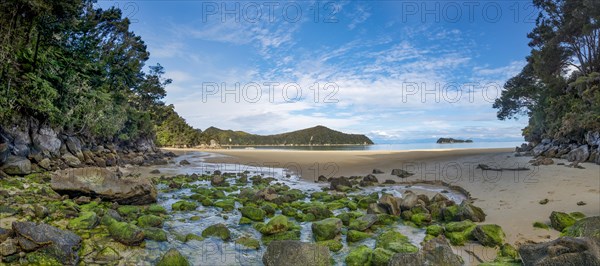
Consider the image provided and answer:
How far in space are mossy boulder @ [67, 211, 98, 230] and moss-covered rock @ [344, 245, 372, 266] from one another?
6.43m

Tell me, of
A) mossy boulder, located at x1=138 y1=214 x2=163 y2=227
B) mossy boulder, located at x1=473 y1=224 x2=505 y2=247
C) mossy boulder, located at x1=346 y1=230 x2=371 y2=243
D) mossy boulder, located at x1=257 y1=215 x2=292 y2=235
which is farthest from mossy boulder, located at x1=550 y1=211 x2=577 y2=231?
mossy boulder, located at x1=138 y1=214 x2=163 y2=227

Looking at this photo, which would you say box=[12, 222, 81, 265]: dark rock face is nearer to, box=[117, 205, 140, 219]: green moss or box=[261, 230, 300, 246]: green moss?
box=[117, 205, 140, 219]: green moss

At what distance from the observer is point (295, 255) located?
5906 mm

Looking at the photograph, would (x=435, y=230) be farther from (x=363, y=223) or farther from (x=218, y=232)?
(x=218, y=232)

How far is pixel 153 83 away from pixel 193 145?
180 feet

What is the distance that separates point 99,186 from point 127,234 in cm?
480

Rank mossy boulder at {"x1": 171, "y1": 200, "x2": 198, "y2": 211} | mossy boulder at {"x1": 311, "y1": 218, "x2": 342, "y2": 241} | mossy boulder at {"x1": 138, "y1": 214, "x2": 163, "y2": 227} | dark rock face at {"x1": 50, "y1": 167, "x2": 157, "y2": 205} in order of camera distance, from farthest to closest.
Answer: mossy boulder at {"x1": 171, "y1": 200, "x2": 198, "y2": 211} < dark rock face at {"x1": 50, "y1": 167, "x2": 157, "y2": 205} < mossy boulder at {"x1": 138, "y1": 214, "x2": 163, "y2": 227} < mossy boulder at {"x1": 311, "y1": 218, "x2": 342, "y2": 241}

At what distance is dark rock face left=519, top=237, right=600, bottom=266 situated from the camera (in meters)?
4.44

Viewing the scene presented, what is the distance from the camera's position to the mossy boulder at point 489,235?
6.76m

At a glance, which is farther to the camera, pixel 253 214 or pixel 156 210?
pixel 156 210

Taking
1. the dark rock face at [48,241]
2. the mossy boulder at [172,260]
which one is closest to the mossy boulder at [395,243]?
the mossy boulder at [172,260]

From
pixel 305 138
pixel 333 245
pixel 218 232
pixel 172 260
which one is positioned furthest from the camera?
pixel 305 138

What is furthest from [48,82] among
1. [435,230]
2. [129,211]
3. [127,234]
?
[435,230]

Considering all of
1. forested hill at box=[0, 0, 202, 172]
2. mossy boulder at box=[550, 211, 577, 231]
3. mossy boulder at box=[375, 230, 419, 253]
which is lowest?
mossy boulder at box=[375, 230, 419, 253]
